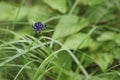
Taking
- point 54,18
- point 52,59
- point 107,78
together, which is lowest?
point 107,78

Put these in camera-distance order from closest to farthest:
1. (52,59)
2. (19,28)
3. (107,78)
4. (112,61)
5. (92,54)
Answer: (52,59) → (107,78) → (112,61) → (92,54) → (19,28)

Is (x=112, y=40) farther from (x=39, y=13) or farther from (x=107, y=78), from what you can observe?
(x=39, y=13)

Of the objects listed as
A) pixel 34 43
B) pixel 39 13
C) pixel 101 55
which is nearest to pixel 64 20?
pixel 39 13

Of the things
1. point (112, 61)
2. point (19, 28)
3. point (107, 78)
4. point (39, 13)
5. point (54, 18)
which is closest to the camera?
point (107, 78)

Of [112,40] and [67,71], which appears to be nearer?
[67,71]

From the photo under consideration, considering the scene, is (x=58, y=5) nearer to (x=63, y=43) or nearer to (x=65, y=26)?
(x=65, y=26)

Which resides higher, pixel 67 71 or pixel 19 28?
pixel 19 28

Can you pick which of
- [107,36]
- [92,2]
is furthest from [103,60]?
[92,2]
